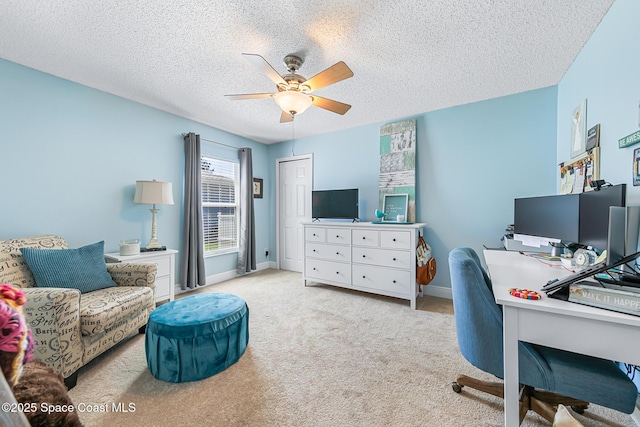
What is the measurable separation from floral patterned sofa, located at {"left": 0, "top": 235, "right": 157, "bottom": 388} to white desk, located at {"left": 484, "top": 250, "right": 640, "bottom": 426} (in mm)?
2394

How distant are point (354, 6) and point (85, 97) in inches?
112

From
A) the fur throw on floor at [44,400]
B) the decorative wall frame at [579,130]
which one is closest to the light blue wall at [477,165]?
the decorative wall frame at [579,130]

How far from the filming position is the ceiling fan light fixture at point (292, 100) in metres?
1.94

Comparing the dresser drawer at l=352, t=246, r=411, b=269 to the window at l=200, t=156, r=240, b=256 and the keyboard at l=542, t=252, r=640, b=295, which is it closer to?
the keyboard at l=542, t=252, r=640, b=295

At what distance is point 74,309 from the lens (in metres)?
1.55

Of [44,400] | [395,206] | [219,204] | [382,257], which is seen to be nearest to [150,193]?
[219,204]

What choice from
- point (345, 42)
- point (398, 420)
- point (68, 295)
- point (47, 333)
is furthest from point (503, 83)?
point (47, 333)

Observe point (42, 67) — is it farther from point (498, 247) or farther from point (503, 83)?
point (498, 247)

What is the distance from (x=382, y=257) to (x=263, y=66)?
7.63ft

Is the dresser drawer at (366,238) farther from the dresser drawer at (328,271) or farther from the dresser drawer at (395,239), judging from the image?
the dresser drawer at (328,271)

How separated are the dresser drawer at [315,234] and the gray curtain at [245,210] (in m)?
1.16

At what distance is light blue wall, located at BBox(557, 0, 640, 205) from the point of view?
133cm

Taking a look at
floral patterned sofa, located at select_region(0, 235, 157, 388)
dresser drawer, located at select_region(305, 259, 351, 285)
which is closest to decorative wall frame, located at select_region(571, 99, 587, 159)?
dresser drawer, located at select_region(305, 259, 351, 285)

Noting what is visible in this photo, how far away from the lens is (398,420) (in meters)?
1.32
